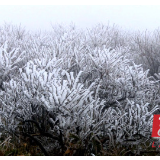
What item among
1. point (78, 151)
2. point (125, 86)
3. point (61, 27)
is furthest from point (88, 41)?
point (78, 151)

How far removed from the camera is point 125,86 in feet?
11.8

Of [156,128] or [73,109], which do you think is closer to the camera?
[73,109]

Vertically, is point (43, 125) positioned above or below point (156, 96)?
below

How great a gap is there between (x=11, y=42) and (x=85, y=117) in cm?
437

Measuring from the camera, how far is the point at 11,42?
5.91 meters

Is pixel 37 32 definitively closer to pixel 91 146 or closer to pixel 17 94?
pixel 17 94

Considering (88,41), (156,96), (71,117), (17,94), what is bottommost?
(71,117)

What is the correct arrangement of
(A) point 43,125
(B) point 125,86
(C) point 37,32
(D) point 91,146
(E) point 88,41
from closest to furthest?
(D) point 91,146, (A) point 43,125, (B) point 125,86, (E) point 88,41, (C) point 37,32

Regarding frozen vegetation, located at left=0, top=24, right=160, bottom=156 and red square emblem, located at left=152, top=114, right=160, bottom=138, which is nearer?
frozen vegetation, located at left=0, top=24, right=160, bottom=156

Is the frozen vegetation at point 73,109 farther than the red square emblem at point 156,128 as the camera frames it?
No

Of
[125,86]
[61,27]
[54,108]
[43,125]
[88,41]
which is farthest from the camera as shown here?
[61,27]

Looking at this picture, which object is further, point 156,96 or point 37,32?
point 37,32

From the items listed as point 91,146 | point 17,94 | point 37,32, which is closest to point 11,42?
point 37,32
